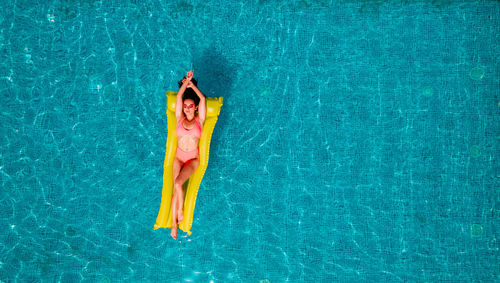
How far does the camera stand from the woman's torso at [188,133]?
3.23 metres

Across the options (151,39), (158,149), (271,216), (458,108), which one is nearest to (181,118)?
(158,149)

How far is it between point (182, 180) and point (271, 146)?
41.8 inches

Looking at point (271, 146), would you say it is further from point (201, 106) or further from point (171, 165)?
point (171, 165)

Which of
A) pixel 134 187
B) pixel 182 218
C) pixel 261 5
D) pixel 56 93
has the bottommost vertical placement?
pixel 182 218

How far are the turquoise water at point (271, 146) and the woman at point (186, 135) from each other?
447 mm

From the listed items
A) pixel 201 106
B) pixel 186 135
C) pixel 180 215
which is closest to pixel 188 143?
pixel 186 135

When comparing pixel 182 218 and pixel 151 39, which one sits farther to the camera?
pixel 151 39

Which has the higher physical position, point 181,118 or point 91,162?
point 181,118

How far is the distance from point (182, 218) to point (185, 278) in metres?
0.82

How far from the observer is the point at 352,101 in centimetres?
366

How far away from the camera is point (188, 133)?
3230 millimetres

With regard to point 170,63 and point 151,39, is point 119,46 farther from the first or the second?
point 170,63

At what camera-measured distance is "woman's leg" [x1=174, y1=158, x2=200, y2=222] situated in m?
3.15

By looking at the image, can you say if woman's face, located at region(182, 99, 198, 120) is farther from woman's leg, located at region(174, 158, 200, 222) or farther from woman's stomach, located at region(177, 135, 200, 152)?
woman's leg, located at region(174, 158, 200, 222)
